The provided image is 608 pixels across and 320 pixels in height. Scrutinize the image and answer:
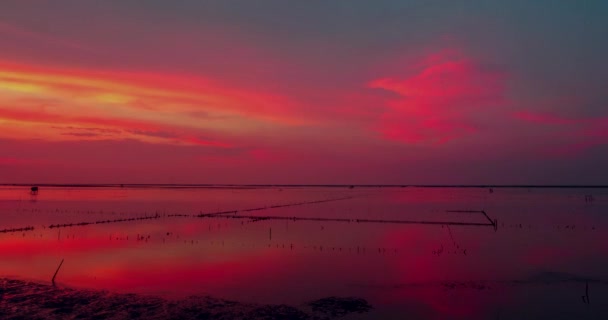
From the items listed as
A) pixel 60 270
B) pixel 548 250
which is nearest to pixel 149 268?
pixel 60 270

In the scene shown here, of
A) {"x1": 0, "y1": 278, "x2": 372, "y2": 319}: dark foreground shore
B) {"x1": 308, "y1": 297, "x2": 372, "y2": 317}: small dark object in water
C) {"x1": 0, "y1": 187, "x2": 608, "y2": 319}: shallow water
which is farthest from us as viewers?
{"x1": 0, "y1": 187, "x2": 608, "y2": 319}: shallow water

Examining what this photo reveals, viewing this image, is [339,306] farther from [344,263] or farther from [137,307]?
[344,263]

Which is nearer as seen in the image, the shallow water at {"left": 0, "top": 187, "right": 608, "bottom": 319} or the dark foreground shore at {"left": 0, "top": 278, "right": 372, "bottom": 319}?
the dark foreground shore at {"left": 0, "top": 278, "right": 372, "bottom": 319}

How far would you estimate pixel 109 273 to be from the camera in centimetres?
1708

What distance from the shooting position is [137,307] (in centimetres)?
1248

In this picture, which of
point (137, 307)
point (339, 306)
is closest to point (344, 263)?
point (339, 306)

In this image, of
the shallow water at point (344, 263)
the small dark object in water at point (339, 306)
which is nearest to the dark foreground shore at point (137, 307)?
the small dark object in water at point (339, 306)

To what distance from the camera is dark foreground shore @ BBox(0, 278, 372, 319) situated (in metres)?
11.7

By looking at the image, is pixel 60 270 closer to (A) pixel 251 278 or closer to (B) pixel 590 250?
(A) pixel 251 278

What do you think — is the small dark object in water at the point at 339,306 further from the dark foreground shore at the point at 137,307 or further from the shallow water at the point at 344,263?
the shallow water at the point at 344,263

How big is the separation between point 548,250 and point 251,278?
1598 cm

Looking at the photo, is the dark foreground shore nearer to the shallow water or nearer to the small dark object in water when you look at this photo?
the small dark object in water

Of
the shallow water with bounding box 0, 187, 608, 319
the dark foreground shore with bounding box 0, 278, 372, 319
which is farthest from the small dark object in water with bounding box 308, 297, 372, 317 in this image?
the shallow water with bounding box 0, 187, 608, 319

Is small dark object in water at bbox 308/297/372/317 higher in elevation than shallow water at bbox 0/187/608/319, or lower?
lower
